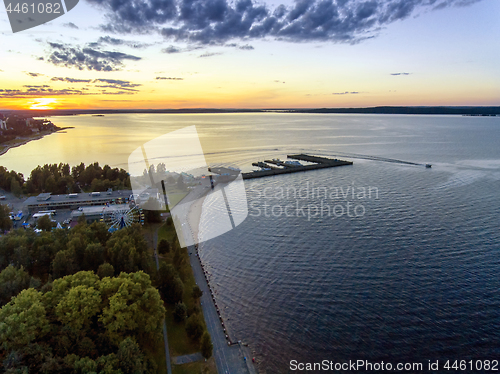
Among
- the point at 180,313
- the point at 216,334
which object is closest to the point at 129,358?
the point at 180,313

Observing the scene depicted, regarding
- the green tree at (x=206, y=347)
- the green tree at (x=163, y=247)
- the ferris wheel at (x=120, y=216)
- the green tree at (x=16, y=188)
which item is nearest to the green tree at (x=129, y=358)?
the green tree at (x=206, y=347)

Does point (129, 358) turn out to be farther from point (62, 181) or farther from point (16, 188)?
point (16, 188)

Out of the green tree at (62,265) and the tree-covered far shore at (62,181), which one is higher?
the green tree at (62,265)

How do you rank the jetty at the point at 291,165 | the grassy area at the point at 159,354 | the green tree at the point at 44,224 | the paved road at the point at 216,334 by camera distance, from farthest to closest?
the jetty at the point at 291,165 < the green tree at the point at 44,224 < the paved road at the point at 216,334 < the grassy area at the point at 159,354

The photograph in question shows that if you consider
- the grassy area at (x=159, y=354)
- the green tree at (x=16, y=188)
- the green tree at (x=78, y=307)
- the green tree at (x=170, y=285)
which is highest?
the green tree at (x=78, y=307)

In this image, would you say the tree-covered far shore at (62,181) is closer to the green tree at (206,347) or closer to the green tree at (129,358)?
the green tree at (129,358)

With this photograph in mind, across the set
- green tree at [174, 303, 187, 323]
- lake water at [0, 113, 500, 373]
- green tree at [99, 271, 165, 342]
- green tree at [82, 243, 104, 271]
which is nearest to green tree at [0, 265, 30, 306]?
green tree at [82, 243, 104, 271]

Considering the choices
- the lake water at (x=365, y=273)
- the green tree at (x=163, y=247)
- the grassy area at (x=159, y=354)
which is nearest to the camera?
the grassy area at (x=159, y=354)

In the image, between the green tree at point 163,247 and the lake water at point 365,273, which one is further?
the green tree at point 163,247
